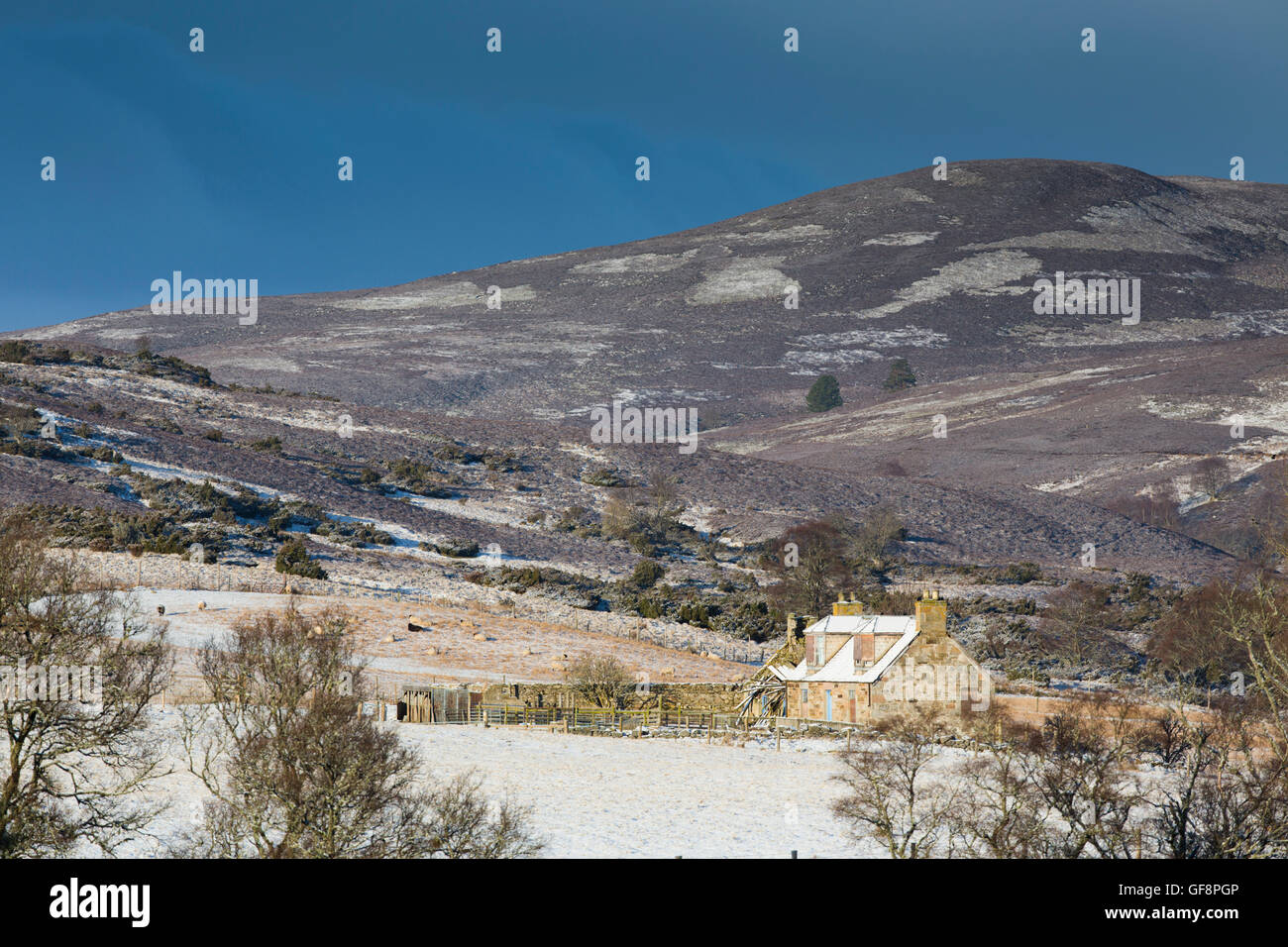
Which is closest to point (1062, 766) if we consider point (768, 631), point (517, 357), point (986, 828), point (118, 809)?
point (986, 828)

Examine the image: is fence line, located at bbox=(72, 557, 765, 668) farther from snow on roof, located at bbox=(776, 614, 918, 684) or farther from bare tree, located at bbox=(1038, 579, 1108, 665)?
bare tree, located at bbox=(1038, 579, 1108, 665)

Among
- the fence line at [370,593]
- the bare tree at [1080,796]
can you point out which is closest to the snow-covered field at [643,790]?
the bare tree at [1080,796]

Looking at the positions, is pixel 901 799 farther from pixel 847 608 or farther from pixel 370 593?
pixel 370 593

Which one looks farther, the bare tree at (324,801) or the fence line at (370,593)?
the fence line at (370,593)

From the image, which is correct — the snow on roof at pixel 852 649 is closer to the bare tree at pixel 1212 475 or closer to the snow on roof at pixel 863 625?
the snow on roof at pixel 863 625

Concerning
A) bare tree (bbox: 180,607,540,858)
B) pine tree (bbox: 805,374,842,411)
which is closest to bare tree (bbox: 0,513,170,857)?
bare tree (bbox: 180,607,540,858)

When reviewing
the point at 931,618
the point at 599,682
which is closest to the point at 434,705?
A: the point at 599,682
